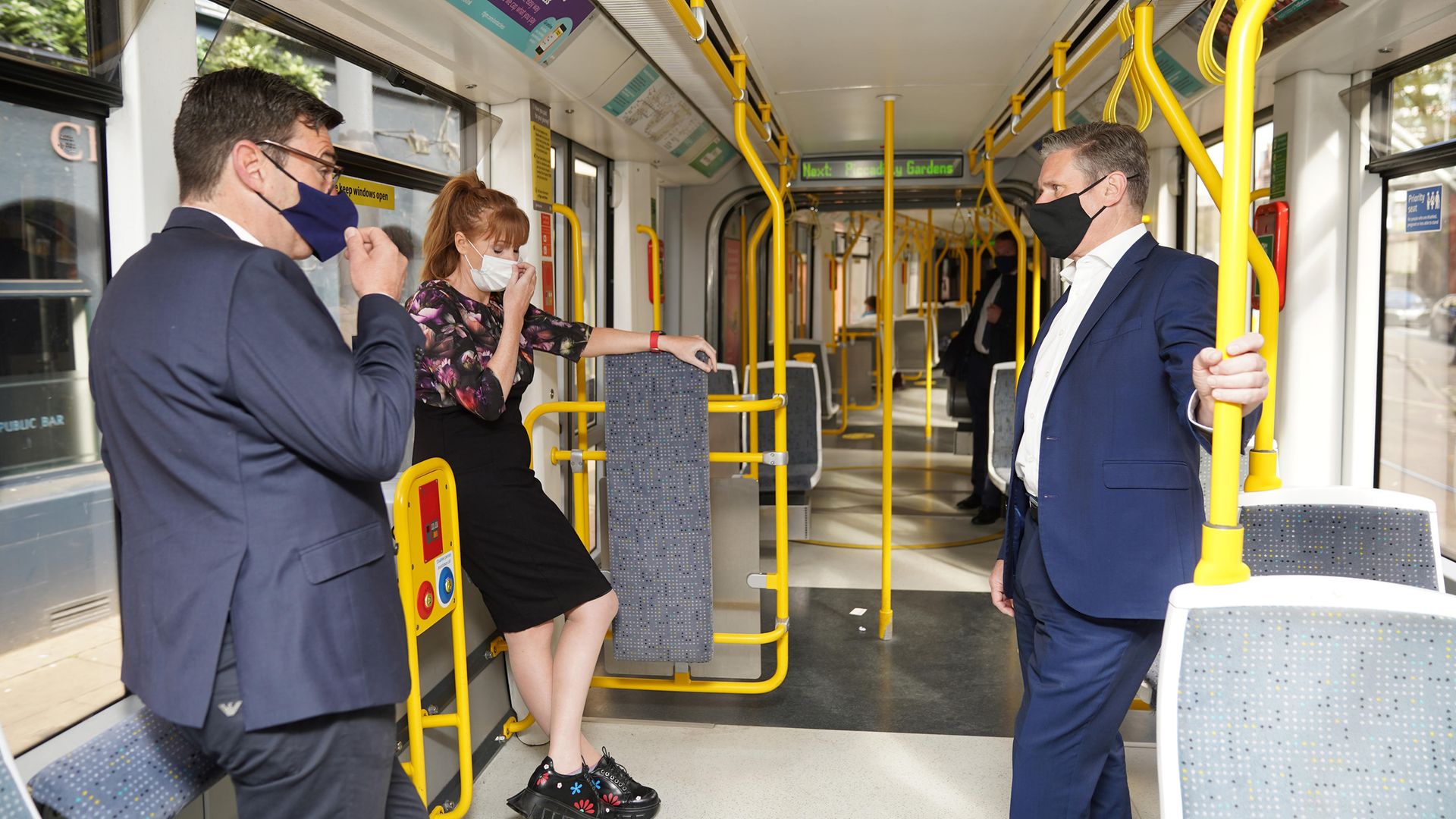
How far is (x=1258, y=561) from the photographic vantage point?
2.50m

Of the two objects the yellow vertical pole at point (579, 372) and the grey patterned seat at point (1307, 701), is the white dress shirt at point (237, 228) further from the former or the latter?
the yellow vertical pole at point (579, 372)

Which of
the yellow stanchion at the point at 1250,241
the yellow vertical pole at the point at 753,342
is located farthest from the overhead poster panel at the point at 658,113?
the yellow stanchion at the point at 1250,241

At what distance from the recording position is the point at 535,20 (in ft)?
10.8

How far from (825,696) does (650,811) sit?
1.18 m

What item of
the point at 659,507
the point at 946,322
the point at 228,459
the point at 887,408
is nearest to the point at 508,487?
the point at 659,507

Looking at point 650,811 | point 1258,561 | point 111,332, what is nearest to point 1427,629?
point 1258,561

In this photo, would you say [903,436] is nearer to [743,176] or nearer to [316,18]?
[743,176]

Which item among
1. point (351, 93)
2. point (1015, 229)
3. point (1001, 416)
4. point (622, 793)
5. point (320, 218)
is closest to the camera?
point (320, 218)

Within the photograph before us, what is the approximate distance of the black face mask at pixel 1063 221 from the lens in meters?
2.19

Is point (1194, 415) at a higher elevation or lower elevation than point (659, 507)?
higher

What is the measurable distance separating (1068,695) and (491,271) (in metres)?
1.77

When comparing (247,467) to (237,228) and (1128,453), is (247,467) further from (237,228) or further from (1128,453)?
(1128,453)

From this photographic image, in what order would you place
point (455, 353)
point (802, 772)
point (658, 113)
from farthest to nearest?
point (658, 113) → point (802, 772) → point (455, 353)

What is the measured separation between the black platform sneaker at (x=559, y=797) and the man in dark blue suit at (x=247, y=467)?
4.36ft
